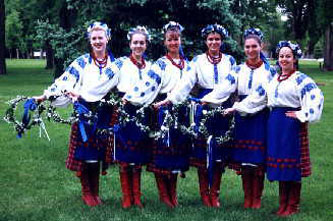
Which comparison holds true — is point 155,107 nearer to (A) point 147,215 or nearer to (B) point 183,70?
(B) point 183,70

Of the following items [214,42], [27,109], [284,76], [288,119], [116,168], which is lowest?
[116,168]

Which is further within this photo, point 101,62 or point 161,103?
point 101,62

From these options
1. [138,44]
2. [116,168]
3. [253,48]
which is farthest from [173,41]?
[116,168]

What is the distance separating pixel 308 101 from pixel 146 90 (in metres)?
1.70

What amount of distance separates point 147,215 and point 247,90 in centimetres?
173

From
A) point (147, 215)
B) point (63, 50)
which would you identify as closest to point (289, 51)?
point (147, 215)

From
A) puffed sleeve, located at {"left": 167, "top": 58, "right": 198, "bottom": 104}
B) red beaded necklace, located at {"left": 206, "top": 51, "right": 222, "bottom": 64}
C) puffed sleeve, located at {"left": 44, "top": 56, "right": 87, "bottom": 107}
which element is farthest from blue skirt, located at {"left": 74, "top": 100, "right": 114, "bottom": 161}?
red beaded necklace, located at {"left": 206, "top": 51, "right": 222, "bottom": 64}

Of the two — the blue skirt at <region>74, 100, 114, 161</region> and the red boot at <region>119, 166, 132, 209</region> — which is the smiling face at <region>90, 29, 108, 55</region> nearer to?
the blue skirt at <region>74, 100, 114, 161</region>

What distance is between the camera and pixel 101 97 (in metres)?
6.61

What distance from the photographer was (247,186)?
6.88 metres

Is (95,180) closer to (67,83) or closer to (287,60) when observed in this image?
(67,83)

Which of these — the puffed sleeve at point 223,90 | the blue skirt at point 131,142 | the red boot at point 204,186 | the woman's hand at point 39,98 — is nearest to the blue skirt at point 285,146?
the puffed sleeve at point 223,90

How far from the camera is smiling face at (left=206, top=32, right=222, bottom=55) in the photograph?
6738 millimetres

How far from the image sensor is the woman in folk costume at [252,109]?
6.49m
